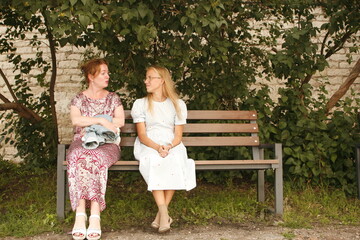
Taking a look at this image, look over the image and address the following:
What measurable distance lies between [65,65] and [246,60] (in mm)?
3220

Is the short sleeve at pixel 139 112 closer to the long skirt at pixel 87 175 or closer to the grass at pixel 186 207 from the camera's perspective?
the long skirt at pixel 87 175

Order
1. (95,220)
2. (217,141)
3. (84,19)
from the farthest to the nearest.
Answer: (217,141) < (95,220) < (84,19)

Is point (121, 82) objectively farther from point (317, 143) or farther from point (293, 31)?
point (317, 143)

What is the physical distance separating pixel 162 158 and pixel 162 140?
31 centimetres

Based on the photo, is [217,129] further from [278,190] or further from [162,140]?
[278,190]

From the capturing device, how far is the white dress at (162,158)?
3.55 m

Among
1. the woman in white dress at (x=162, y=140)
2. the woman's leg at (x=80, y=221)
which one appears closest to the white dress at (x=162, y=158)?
the woman in white dress at (x=162, y=140)

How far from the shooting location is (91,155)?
3.47 metres

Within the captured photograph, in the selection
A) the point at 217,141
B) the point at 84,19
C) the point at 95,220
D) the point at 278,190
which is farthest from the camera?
the point at 217,141

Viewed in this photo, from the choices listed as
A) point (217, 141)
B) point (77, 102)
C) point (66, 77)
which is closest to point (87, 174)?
point (77, 102)

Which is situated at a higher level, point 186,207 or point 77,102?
point 77,102

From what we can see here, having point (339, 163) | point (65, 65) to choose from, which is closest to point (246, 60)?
point (339, 163)

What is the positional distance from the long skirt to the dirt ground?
29cm

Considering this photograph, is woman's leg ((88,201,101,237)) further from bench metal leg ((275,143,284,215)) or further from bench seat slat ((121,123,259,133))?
bench metal leg ((275,143,284,215))
